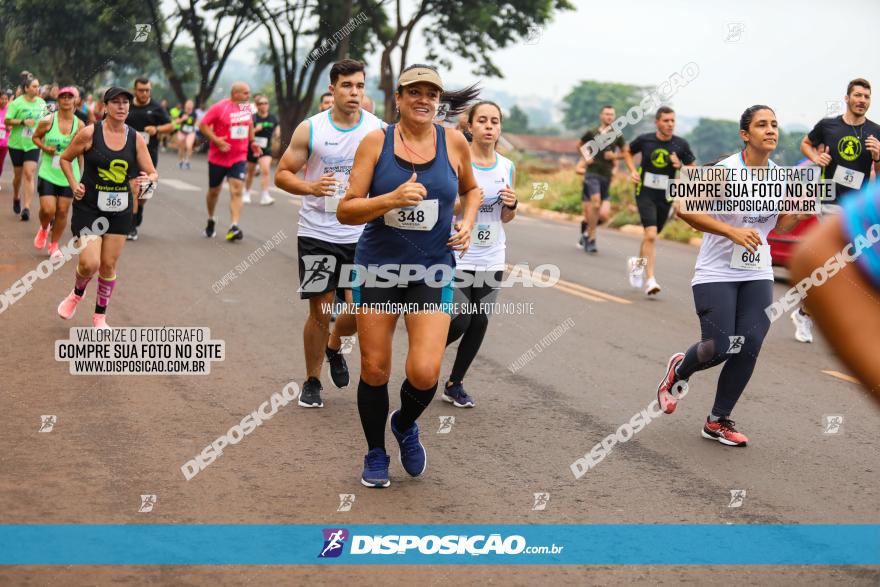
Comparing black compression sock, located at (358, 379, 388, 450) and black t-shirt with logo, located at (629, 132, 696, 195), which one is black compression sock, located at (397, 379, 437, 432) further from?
black t-shirt with logo, located at (629, 132, 696, 195)

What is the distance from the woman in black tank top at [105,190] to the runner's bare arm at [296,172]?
267cm

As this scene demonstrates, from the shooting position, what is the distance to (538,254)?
58.0ft

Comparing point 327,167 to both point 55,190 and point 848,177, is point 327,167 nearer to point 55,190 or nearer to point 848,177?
point 848,177

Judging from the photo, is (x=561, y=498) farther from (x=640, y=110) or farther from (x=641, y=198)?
(x=640, y=110)

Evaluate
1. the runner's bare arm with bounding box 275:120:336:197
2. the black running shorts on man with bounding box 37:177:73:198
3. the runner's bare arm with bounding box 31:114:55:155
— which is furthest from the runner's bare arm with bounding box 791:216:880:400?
the runner's bare arm with bounding box 31:114:55:155

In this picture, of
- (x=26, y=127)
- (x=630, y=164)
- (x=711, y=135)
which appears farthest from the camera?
(x=711, y=135)

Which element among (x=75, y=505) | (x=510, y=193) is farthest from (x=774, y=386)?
(x=75, y=505)

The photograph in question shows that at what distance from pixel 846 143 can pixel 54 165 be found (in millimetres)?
8957

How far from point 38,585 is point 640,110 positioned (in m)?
14.9

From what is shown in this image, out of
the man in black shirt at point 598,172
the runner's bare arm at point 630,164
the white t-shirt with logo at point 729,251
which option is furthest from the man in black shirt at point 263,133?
the white t-shirt with logo at point 729,251

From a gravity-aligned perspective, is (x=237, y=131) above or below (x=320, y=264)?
above

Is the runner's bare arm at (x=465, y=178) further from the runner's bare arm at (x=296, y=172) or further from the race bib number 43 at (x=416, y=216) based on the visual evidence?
the runner's bare arm at (x=296, y=172)

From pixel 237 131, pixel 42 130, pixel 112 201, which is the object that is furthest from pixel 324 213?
pixel 237 131

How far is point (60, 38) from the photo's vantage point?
19.4 m
